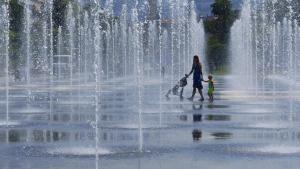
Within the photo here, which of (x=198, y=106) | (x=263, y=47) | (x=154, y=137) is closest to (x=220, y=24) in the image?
(x=263, y=47)

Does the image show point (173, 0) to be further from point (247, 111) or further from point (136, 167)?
point (136, 167)

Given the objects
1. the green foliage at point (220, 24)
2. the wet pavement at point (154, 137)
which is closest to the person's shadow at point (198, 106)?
the wet pavement at point (154, 137)

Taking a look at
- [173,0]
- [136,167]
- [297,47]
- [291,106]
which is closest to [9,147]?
[136,167]

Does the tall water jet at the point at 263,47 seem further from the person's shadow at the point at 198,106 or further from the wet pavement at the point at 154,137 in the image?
the wet pavement at the point at 154,137

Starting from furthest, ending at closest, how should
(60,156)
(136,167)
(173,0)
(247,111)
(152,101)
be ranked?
(173,0), (152,101), (247,111), (60,156), (136,167)

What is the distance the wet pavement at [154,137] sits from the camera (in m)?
8.38

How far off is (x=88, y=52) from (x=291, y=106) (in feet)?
126

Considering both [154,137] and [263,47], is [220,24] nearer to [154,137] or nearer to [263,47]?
[263,47]

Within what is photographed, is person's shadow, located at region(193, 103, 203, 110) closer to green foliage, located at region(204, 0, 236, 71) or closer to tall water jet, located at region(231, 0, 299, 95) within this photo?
tall water jet, located at region(231, 0, 299, 95)

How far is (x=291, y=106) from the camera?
57.3 ft

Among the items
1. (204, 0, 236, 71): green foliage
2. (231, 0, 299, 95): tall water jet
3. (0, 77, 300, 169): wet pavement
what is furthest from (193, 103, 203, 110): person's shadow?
(204, 0, 236, 71): green foliage

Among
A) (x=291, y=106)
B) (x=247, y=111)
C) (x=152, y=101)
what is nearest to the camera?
(x=247, y=111)

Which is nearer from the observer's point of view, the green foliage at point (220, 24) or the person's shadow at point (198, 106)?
the person's shadow at point (198, 106)

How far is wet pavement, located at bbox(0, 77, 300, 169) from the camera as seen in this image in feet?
27.5
